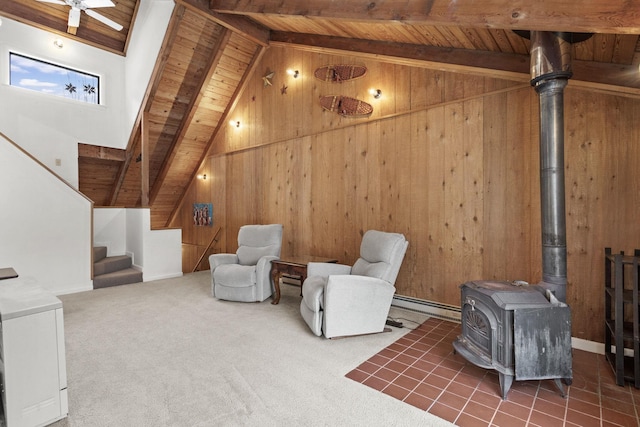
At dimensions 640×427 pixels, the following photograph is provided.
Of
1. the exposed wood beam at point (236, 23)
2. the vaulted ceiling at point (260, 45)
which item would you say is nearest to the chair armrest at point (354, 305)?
the vaulted ceiling at point (260, 45)

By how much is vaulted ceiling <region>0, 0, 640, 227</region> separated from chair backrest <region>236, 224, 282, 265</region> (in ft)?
7.48

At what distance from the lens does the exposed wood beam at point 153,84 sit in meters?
4.80

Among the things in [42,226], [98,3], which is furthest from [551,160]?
[42,226]

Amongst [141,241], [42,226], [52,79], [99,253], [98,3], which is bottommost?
[99,253]

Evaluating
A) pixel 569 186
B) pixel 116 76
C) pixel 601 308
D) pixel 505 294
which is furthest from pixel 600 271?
pixel 116 76

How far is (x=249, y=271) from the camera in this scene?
4152 millimetres

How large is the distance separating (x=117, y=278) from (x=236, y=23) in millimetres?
4366

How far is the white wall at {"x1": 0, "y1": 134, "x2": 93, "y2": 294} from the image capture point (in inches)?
172

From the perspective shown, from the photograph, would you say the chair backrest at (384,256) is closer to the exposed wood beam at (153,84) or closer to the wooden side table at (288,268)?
the wooden side table at (288,268)

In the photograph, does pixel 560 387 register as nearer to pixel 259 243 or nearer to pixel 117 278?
pixel 259 243

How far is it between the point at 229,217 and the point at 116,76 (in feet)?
11.8

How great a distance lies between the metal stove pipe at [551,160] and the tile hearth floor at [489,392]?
645 mm

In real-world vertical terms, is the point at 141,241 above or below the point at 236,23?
below

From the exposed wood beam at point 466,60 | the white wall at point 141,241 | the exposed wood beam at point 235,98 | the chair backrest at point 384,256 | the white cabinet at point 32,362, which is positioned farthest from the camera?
the exposed wood beam at point 235,98
